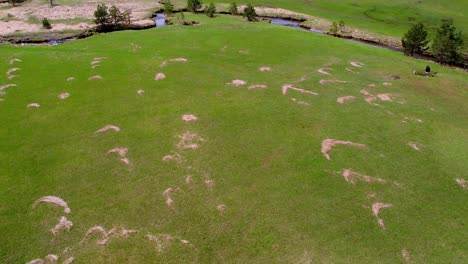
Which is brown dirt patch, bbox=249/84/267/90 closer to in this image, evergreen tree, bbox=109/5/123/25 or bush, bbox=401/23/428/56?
bush, bbox=401/23/428/56

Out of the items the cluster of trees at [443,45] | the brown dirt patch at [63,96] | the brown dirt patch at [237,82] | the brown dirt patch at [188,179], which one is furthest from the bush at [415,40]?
the brown dirt patch at [63,96]

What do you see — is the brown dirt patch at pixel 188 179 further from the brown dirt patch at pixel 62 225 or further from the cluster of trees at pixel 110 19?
the cluster of trees at pixel 110 19

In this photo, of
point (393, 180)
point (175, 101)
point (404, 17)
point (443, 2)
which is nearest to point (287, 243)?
point (393, 180)

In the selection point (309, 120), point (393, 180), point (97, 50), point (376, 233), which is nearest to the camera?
point (376, 233)

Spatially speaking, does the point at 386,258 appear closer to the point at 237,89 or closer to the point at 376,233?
the point at 376,233

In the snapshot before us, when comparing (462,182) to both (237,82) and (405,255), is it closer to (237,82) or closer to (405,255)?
(405,255)

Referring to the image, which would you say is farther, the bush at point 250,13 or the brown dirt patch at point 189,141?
the bush at point 250,13
